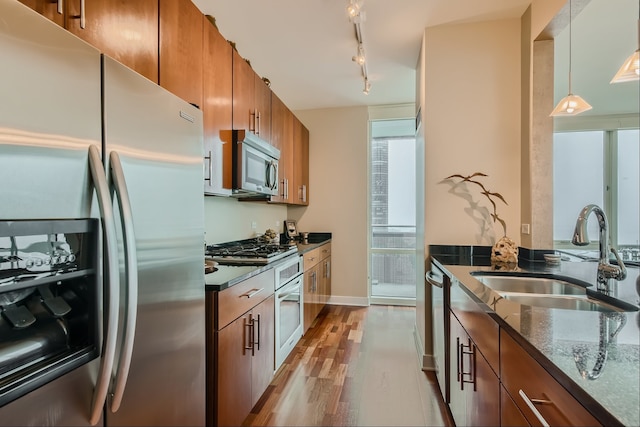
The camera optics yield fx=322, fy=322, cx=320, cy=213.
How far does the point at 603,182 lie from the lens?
4.34m

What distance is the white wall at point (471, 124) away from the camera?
2.41 m

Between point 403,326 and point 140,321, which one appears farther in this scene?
point 403,326

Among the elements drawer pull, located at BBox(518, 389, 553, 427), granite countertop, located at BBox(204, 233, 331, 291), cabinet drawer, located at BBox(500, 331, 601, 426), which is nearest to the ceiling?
granite countertop, located at BBox(204, 233, 331, 291)

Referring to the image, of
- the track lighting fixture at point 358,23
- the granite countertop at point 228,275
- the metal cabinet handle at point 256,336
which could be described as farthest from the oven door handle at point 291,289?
the track lighting fixture at point 358,23

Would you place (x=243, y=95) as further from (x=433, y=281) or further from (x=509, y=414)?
(x=509, y=414)

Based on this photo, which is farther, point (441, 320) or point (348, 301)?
point (348, 301)

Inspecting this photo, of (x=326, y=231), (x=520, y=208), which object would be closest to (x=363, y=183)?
(x=326, y=231)

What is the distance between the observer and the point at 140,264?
97 cm

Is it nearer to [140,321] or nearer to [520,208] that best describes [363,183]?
[520,208]

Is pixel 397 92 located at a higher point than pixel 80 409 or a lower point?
higher

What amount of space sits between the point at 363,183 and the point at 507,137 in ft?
7.04

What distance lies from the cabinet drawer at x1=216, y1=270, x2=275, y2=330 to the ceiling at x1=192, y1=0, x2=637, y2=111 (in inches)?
73.5

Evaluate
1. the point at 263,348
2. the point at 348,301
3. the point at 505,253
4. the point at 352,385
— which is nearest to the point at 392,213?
the point at 348,301

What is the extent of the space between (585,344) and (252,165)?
205 cm
